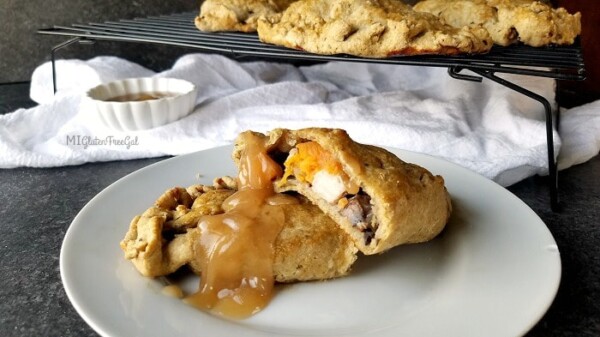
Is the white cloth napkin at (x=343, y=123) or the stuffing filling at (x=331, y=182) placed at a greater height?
the stuffing filling at (x=331, y=182)

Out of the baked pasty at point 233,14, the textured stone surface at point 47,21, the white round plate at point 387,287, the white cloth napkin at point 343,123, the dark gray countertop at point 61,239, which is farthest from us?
the textured stone surface at point 47,21

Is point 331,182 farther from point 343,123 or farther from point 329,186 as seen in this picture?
point 343,123

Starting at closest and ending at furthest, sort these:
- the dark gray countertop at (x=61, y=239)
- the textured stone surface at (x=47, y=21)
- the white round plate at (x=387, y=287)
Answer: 1. the white round plate at (x=387, y=287)
2. the dark gray countertop at (x=61, y=239)
3. the textured stone surface at (x=47, y=21)

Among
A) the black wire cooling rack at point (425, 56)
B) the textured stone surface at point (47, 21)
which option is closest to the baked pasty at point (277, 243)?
the black wire cooling rack at point (425, 56)

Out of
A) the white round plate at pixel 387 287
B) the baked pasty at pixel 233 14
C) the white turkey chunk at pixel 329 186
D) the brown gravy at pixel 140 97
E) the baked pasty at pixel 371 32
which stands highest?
the baked pasty at pixel 371 32

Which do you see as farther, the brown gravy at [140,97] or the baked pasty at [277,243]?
the brown gravy at [140,97]

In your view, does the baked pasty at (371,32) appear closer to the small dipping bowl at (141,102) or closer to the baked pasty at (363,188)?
the baked pasty at (363,188)

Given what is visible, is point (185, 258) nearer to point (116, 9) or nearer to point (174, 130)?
point (174, 130)
